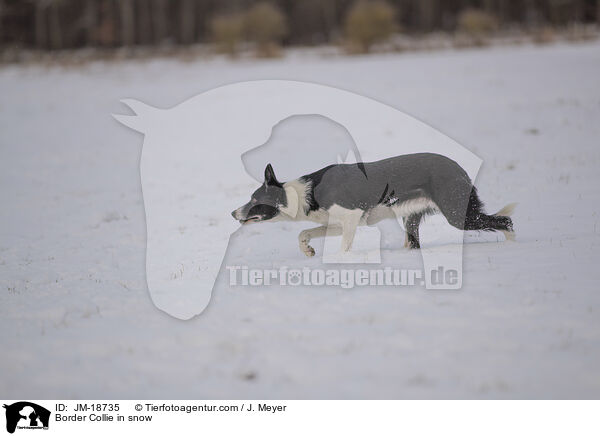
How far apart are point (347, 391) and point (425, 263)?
2667 millimetres

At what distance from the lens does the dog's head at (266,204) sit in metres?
6.84

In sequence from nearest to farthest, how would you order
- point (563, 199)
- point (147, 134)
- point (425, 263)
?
point (425, 263) < point (147, 134) < point (563, 199)

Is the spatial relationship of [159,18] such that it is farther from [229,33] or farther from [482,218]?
[482,218]

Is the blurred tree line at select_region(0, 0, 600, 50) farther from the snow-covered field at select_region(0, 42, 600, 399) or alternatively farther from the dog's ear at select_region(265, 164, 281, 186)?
the dog's ear at select_region(265, 164, 281, 186)

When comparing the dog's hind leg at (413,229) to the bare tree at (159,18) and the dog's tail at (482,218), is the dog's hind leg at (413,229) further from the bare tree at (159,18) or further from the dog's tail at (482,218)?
the bare tree at (159,18)

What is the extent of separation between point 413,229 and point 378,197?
744 mm

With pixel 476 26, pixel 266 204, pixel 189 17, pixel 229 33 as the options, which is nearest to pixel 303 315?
pixel 266 204

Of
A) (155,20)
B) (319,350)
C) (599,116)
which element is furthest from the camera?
(155,20)

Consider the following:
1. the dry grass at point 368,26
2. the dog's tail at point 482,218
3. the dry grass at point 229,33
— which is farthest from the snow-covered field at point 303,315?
the dry grass at point 229,33

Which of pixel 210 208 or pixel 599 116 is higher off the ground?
pixel 599 116

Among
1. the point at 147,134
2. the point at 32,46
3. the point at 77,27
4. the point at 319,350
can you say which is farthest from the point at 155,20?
the point at 319,350
